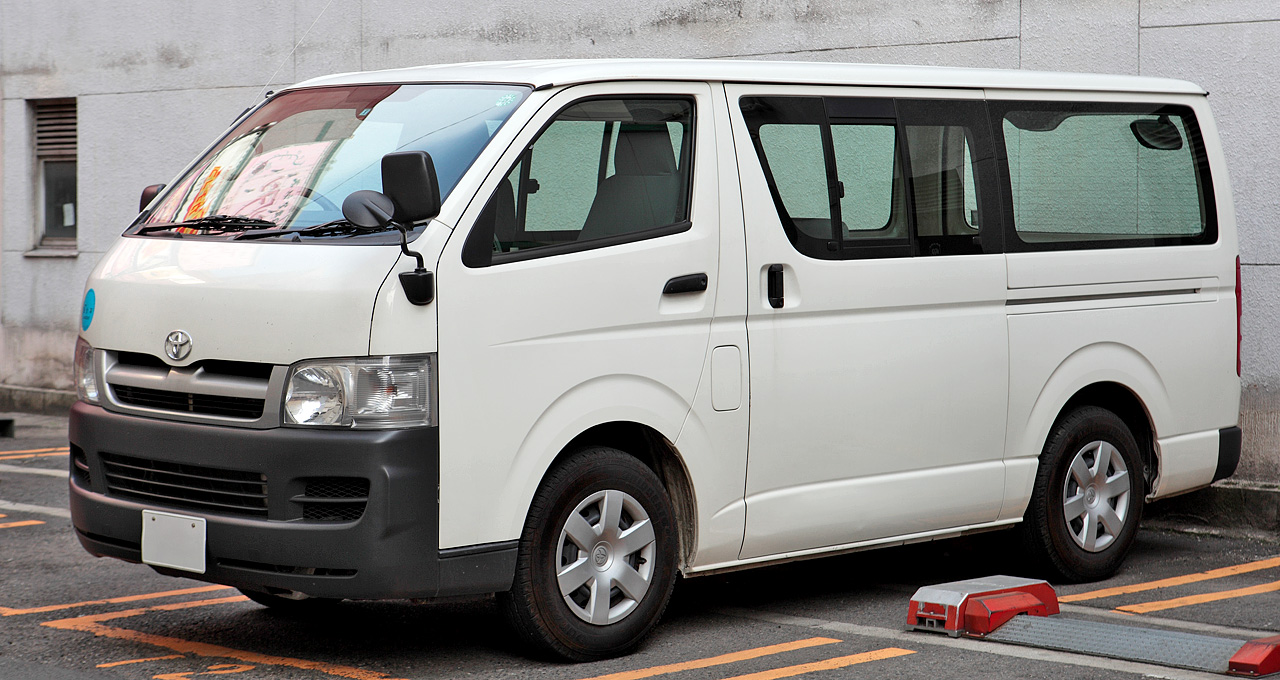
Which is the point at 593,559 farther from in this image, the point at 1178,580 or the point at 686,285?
the point at 1178,580

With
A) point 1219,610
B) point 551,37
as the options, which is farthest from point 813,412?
point 551,37

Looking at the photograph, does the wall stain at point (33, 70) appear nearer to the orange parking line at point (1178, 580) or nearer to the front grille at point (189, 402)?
the front grille at point (189, 402)

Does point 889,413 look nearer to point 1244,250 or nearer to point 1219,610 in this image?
point 1219,610

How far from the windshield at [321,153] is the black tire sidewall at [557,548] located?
3.51 ft

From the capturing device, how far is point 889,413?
625 cm

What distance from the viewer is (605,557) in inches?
217

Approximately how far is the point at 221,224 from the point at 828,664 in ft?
8.73

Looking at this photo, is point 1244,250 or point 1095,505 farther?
point 1244,250

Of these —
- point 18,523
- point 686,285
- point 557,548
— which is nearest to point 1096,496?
point 686,285

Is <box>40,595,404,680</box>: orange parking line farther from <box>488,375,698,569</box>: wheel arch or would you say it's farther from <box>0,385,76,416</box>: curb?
<box>0,385,76,416</box>: curb

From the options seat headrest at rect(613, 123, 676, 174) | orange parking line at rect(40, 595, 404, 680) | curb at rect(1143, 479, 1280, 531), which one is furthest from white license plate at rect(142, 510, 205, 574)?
curb at rect(1143, 479, 1280, 531)

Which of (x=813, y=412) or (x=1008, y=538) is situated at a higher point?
(x=813, y=412)

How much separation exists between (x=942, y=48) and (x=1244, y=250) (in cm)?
224

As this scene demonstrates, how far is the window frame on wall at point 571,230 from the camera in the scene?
5.14 m
